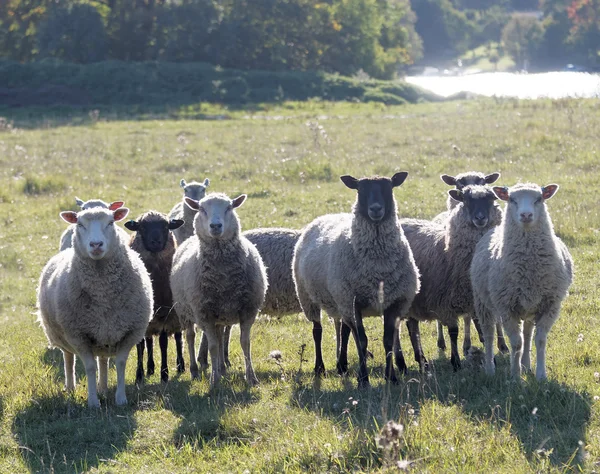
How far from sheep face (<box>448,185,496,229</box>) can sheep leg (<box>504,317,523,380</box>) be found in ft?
4.17

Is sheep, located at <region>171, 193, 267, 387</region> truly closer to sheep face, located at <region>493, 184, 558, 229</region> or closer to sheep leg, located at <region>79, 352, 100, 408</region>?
sheep leg, located at <region>79, 352, 100, 408</region>

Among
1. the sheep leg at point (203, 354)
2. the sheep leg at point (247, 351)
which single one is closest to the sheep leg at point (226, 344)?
the sheep leg at point (203, 354)

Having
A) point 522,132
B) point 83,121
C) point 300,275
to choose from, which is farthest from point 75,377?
point 83,121

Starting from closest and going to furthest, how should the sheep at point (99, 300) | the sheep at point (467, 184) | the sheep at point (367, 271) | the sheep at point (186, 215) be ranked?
the sheep at point (99, 300) → the sheep at point (367, 271) → the sheep at point (467, 184) → the sheep at point (186, 215)

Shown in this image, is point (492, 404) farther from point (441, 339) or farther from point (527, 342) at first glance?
point (441, 339)

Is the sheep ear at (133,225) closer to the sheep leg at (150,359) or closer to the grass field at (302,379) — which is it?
the sheep leg at (150,359)

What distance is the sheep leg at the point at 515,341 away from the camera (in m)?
7.25

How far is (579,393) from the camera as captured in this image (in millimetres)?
6434

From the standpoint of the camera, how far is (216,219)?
331 inches

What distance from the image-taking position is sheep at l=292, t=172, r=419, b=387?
25.7 feet

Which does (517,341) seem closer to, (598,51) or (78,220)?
(78,220)

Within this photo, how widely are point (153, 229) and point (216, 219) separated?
120 cm

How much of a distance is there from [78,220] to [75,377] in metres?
1.93

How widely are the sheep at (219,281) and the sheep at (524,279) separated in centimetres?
224
